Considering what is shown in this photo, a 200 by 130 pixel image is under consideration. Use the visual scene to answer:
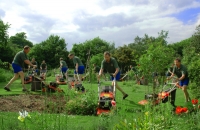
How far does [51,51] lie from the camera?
4809cm

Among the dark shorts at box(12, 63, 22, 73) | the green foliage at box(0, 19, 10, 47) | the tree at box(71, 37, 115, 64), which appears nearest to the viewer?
the dark shorts at box(12, 63, 22, 73)

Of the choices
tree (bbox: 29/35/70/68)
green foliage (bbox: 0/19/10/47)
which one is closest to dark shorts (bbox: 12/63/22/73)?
green foliage (bbox: 0/19/10/47)

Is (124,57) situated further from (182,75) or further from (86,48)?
(182,75)

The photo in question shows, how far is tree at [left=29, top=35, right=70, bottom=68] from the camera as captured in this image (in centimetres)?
4503

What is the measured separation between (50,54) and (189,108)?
43794 mm

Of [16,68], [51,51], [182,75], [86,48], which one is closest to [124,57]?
[86,48]

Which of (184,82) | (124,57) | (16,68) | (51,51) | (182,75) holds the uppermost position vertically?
(51,51)

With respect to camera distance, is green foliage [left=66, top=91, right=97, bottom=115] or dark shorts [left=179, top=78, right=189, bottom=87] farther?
dark shorts [left=179, top=78, right=189, bottom=87]

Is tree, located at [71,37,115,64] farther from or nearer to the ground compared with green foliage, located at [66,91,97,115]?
farther from the ground

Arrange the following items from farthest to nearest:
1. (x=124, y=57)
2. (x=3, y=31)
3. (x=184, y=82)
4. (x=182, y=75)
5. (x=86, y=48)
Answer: (x=86, y=48)
(x=124, y=57)
(x=3, y=31)
(x=184, y=82)
(x=182, y=75)

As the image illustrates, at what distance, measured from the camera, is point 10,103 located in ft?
23.5

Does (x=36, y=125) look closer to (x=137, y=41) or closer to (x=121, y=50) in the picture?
(x=121, y=50)

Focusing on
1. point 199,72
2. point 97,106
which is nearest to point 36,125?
point 97,106

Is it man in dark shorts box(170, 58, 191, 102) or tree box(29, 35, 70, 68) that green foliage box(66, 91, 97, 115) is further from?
tree box(29, 35, 70, 68)
